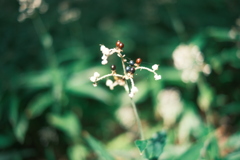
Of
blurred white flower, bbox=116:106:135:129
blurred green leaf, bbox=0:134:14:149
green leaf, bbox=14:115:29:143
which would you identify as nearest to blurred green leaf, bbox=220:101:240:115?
blurred white flower, bbox=116:106:135:129

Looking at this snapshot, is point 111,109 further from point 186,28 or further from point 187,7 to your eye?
point 187,7

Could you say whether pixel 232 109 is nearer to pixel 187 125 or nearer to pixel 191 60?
pixel 187 125

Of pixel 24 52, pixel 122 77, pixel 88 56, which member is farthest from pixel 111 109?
pixel 122 77

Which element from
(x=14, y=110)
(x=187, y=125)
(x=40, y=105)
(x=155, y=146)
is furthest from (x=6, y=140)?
(x=155, y=146)

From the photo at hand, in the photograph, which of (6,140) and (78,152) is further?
(6,140)

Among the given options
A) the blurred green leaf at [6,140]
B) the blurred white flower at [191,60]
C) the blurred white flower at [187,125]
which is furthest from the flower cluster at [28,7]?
the blurred white flower at [187,125]

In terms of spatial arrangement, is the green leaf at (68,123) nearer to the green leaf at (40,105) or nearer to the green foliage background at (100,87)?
the green foliage background at (100,87)
